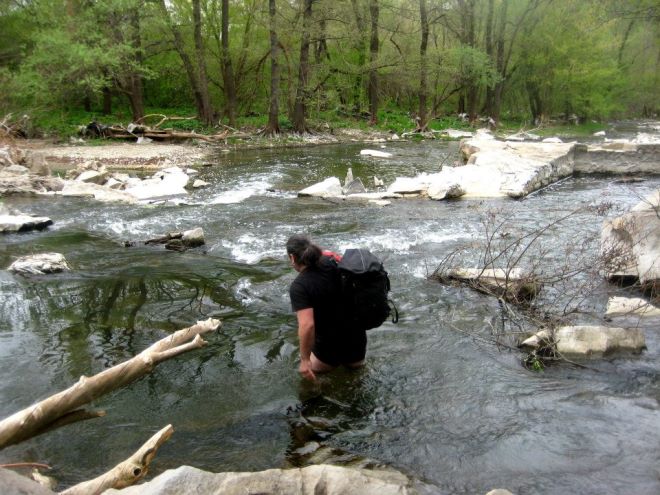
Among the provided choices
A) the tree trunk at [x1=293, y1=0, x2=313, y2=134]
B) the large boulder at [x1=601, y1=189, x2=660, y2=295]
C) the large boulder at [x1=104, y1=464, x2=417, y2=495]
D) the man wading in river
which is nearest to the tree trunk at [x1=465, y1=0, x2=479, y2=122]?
the tree trunk at [x1=293, y1=0, x2=313, y2=134]

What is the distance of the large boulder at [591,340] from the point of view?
16.2ft

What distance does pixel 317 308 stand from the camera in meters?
4.13

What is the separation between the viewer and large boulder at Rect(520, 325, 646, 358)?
4.93 m

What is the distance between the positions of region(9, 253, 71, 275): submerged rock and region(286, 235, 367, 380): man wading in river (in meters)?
4.76

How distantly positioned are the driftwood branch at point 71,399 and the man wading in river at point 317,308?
99 centimetres

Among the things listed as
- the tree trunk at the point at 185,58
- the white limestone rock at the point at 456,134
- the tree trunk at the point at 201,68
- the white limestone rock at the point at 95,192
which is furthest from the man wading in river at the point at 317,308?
the white limestone rock at the point at 456,134

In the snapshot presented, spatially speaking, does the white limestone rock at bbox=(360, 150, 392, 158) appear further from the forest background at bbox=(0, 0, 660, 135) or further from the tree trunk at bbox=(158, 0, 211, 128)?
the tree trunk at bbox=(158, 0, 211, 128)

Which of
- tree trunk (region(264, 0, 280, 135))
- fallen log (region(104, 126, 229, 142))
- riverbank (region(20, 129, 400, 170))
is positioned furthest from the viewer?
tree trunk (region(264, 0, 280, 135))

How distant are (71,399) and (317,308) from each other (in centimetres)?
184

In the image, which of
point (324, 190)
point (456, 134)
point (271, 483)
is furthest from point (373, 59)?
point (271, 483)

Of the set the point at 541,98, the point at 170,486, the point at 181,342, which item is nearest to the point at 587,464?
the point at 170,486

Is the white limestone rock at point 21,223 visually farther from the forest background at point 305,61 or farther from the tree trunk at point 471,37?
the tree trunk at point 471,37

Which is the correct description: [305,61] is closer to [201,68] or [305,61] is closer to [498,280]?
[201,68]

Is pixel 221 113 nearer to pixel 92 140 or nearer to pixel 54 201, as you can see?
pixel 92 140
